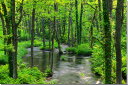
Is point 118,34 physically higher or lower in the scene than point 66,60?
higher

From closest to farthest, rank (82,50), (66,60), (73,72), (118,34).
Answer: (118,34)
(73,72)
(66,60)
(82,50)

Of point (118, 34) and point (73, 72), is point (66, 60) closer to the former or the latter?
point (73, 72)

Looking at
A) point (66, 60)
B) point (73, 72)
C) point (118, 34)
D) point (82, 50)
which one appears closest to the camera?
point (118, 34)

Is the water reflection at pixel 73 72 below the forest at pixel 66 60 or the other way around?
below

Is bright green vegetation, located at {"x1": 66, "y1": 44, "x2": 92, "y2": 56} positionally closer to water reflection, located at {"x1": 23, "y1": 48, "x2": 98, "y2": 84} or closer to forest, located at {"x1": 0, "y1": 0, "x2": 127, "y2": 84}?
forest, located at {"x1": 0, "y1": 0, "x2": 127, "y2": 84}

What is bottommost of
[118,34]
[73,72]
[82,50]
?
[73,72]

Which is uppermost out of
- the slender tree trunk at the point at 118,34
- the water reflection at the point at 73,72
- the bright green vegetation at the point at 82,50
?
the slender tree trunk at the point at 118,34

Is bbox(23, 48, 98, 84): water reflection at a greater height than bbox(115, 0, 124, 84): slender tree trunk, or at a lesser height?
lesser

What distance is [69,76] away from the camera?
1795cm

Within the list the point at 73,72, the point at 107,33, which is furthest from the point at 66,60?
the point at 107,33

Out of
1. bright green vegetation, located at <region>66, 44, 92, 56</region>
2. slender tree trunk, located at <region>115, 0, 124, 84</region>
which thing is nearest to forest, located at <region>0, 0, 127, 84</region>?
slender tree trunk, located at <region>115, 0, 124, 84</region>

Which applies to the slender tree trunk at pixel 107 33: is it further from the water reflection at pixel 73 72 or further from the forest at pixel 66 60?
the water reflection at pixel 73 72

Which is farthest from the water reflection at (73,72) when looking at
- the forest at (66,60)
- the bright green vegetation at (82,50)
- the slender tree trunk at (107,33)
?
the bright green vegetation at (82,50)

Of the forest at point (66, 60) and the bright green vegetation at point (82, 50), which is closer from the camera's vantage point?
the forest at point (66, 60)
